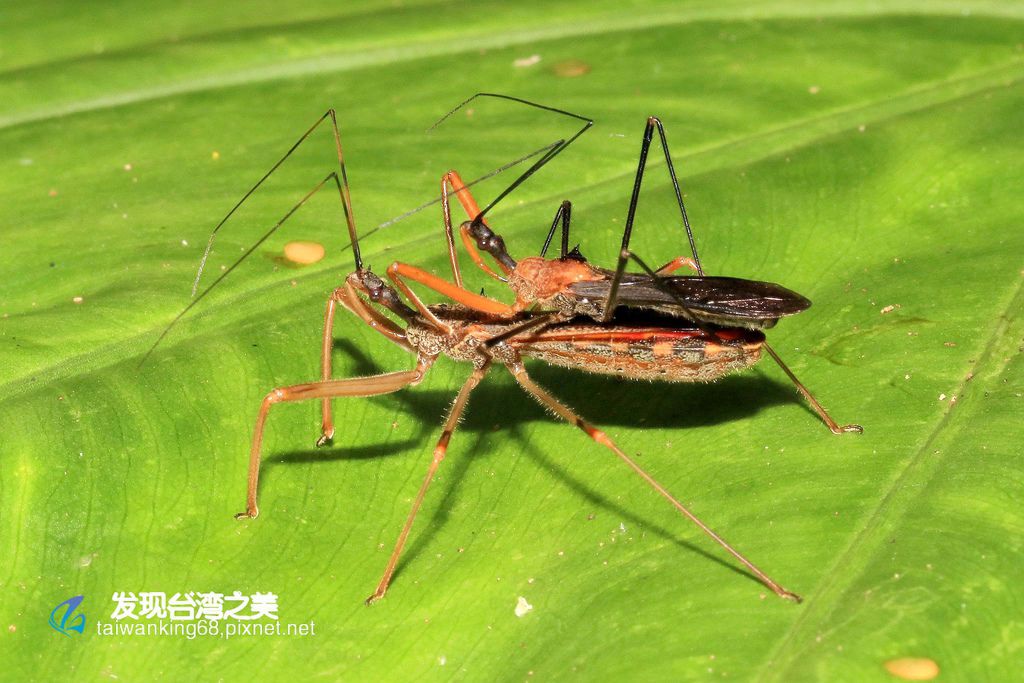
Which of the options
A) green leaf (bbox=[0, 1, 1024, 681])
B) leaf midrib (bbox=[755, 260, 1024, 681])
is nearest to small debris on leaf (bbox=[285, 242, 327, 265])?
green leaf (bbox=[0, 1, 1024, 681])

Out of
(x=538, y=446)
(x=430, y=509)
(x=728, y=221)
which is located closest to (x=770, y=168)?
(x=728, y=221)

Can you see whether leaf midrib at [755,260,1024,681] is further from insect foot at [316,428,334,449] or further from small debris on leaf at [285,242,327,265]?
small debris on leaf at [285,242,327,265]

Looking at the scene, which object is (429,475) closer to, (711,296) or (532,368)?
(532,368)

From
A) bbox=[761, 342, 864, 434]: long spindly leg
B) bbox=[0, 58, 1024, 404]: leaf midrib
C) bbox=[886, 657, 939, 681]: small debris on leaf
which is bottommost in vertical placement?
bbox=[886, 657, 939, 681]: small debris on leaf

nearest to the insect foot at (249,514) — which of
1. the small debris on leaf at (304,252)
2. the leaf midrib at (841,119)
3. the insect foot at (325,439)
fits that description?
the insect foot at (325,439)

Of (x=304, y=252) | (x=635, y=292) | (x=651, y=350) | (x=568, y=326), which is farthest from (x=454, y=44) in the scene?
(x=651, y=350)

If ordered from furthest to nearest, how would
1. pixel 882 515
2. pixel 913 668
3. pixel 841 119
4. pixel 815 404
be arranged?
pixel 841 119, pixel 815 404, pixel 882 515, pixel 913 668

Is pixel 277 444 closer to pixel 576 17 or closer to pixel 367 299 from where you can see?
pixel 367 299
